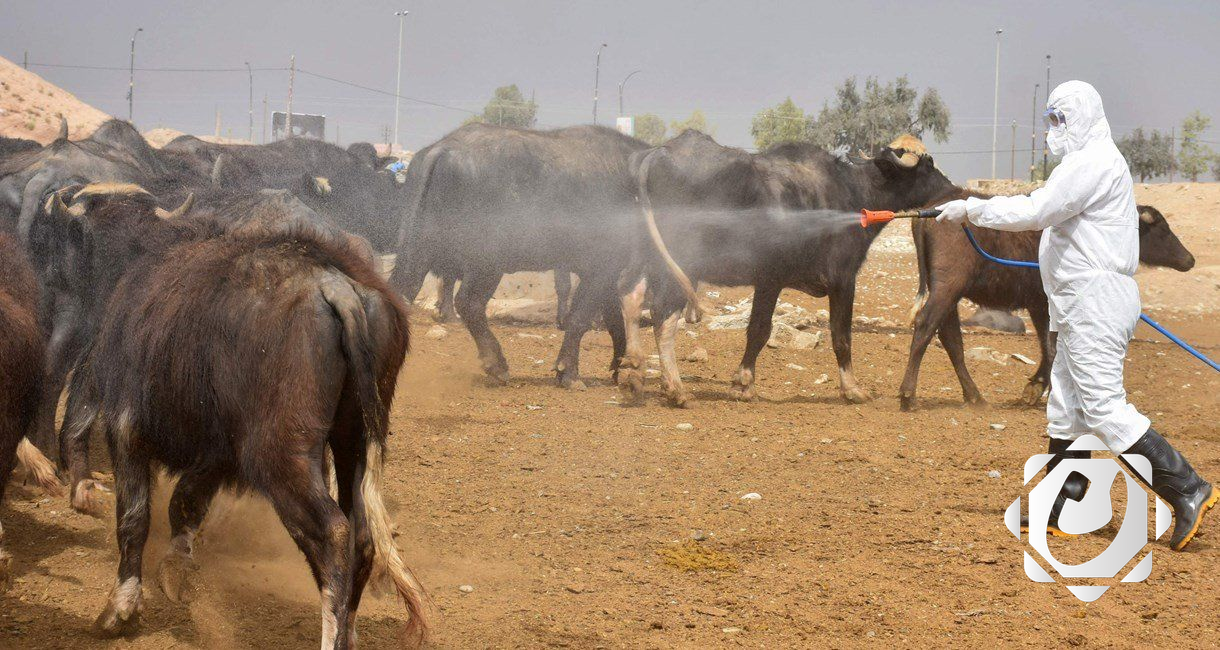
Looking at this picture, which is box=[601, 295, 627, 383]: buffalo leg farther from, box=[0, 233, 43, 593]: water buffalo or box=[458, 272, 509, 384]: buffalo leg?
box=[0, 233, 43, 593]: water buffalo

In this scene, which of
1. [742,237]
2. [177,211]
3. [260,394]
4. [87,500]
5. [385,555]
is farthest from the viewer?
[742,237]

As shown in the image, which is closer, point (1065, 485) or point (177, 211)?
point (177, 211)

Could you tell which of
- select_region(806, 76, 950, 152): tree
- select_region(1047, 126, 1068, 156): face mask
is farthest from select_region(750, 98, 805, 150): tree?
select_region(1047, 126, 1068, 156): face mask

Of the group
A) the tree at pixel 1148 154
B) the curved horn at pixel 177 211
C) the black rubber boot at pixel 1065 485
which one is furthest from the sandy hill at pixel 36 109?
the tree at pixel 1148 154

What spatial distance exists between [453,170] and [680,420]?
3.42 metres

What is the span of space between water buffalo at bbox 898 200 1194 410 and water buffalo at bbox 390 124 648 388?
2755 mm

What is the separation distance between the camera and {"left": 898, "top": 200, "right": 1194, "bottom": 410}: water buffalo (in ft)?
33.5

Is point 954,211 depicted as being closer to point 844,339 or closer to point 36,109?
point 844,339

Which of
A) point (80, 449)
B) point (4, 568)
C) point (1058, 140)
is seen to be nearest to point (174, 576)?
point (4, 568)

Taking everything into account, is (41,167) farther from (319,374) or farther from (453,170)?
(319,374)

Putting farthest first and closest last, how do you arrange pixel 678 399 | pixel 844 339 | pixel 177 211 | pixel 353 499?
pixel 844 339
pixel 678 399
pixel 177 211
pixel 353 499

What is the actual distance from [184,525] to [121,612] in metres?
0.55

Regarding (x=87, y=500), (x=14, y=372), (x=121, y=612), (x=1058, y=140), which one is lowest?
(x=121, y=612)

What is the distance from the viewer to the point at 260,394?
4.11 meters
